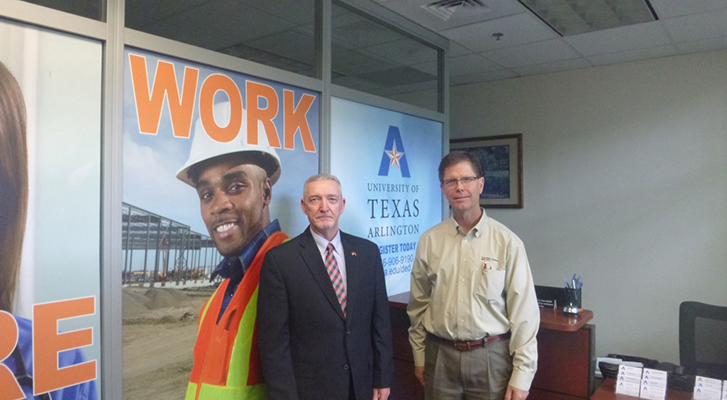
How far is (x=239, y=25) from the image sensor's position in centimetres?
327

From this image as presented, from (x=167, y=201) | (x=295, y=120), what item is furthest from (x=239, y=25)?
(x=167, y=201)

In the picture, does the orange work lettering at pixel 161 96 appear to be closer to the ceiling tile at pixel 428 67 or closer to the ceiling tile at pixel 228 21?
the ceiling tile at pixel 228 21

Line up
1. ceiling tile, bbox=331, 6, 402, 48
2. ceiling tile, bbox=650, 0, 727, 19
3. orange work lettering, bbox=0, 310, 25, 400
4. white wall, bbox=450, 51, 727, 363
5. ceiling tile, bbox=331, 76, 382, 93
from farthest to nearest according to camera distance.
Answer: ceiling tile, bbox=331, 76, 382, 93 → white wall, bbox=450, 51, 727, 363 → ceiling tile, bbox=331, 6, 402, 48 → ceiling tile, bbox=650, 0, 727, 19 → orange work lettering, bbox=0, 310, 25, 400

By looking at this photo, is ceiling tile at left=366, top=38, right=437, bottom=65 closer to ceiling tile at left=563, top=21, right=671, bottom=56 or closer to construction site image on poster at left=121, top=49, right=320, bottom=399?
ceiling tile at left=563, top=21, right=671, bottom=56

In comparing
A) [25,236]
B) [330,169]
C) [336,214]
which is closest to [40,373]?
[25,236]

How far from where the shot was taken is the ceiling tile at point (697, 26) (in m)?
3.21

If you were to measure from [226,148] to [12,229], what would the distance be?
2.81 ft

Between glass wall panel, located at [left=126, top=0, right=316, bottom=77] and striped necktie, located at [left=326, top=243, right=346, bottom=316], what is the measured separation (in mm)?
1139

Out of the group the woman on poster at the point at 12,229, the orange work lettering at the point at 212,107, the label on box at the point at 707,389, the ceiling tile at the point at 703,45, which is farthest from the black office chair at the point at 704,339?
the woman on poster at the point at 12,229

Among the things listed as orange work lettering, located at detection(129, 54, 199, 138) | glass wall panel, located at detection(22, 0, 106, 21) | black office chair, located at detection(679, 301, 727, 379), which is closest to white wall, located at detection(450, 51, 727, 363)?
black office chair, located at detection(679, 301, 727, 379)

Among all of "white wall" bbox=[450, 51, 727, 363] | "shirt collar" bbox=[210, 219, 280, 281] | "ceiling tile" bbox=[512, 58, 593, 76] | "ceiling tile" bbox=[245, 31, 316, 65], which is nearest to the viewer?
"shirt collar" bbox=[210, 219, 280, 281]

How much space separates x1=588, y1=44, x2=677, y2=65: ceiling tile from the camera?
12.8ft

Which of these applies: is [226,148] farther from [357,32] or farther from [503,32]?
[503,32]

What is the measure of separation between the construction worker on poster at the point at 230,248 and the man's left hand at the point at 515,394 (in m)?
1.06
